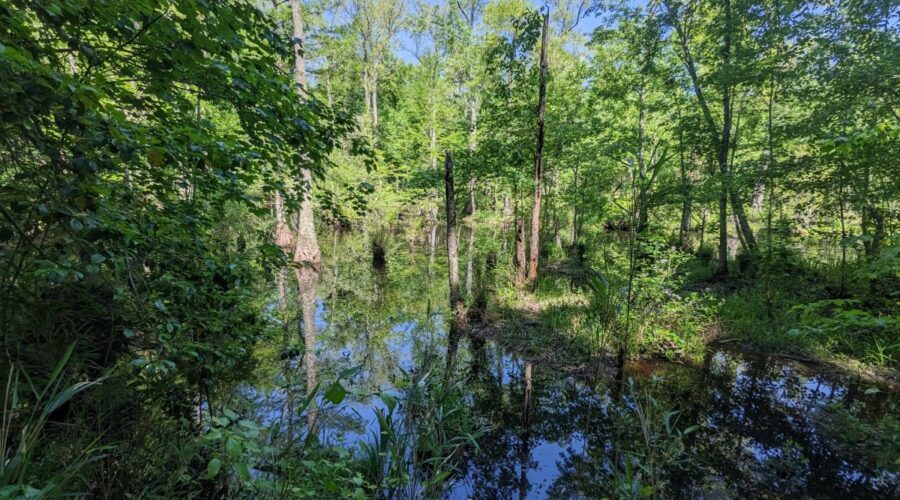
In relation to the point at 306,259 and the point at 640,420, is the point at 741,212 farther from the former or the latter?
the point at 306,259

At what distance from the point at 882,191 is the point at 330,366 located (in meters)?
9.14

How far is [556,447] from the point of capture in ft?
12.4

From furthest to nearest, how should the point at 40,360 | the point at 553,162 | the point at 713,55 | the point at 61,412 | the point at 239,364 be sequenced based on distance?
1. the point at 553,162
2. the point at 713,55
3. the point at 239,364
4. the point at 61,412
5. the point at 40,360

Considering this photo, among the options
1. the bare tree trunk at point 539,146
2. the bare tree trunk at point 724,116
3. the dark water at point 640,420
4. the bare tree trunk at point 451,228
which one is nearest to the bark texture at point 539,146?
the bare tree trunk at point 539,146

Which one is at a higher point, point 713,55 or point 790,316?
point 713,55

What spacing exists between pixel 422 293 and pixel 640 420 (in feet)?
25.2

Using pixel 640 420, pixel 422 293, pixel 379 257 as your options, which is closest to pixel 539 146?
pixel 422 293

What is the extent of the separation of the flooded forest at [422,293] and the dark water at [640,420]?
38mm

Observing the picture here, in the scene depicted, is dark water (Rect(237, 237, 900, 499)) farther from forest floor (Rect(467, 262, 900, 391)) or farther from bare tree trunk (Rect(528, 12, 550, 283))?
bare tree trunk (Rect(528, 12, 550, 283))

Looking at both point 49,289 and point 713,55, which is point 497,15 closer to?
point 713,55

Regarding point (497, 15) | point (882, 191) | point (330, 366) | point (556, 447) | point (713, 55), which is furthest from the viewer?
point (497, 15)

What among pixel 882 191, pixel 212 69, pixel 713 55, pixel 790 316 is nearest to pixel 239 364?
pixel 212 69

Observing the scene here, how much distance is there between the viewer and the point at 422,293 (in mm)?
9797

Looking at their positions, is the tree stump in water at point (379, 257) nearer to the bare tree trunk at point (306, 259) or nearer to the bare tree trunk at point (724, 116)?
the bare tree trunk at point (306, 259)
